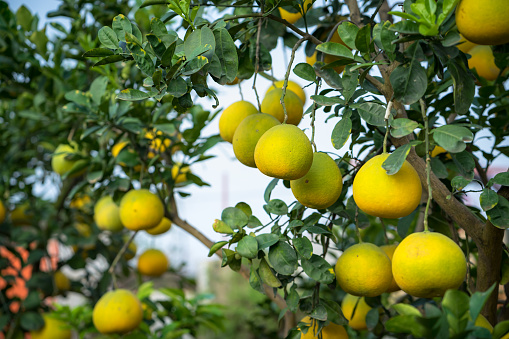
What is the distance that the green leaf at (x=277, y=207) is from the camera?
0.83 metres

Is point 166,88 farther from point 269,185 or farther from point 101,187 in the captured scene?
point 101,187

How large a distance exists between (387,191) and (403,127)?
0.09m

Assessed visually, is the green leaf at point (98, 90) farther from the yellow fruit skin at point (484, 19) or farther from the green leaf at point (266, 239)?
the yellow fruit skin at point (484, 19)

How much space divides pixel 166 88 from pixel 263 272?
343mm

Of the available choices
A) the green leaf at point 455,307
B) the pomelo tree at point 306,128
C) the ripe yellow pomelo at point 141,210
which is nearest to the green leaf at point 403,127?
the pomelo tree at point 306,128

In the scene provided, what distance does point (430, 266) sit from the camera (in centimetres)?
56

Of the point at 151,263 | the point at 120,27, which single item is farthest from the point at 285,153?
the point at 151,263

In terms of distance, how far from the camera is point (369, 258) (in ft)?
2.35

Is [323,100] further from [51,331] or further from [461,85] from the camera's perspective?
[51,331]

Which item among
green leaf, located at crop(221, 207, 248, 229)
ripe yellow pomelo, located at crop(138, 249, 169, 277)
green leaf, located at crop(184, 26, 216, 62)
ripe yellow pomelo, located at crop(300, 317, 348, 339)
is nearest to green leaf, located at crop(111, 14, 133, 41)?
green leaf, located at crop(184, 26, 216, 62)

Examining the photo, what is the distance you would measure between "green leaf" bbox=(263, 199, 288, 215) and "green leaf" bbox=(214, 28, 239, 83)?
0.83 ft

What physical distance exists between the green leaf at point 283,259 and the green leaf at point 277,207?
97 mm

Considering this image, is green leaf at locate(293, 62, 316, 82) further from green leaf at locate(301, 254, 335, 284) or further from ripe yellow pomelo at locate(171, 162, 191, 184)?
ripe yellow pomelo at locate(171, 162, 191, 184)

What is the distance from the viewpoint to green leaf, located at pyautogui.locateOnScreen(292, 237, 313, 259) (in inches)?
28.9
